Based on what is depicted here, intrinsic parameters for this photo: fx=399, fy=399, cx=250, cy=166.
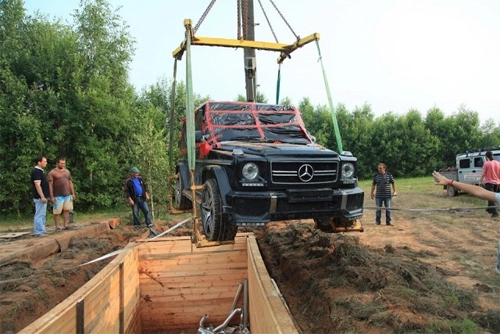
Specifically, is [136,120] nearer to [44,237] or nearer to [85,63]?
[85,63]

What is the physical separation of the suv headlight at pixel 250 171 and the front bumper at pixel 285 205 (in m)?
0.18

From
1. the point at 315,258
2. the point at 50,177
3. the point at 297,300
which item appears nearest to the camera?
the point at 297,300

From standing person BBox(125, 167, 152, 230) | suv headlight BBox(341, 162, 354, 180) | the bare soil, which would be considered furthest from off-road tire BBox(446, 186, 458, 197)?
suv headlight BBox(341, 162, 354, 180)

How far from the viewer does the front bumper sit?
434 cm

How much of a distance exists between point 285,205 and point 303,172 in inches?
18.1

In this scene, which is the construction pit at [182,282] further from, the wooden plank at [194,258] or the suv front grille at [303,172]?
the suv front grille at [303,172]

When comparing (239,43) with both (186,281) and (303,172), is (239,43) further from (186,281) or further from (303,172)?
(186,281)

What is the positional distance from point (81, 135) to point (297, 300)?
14.6m

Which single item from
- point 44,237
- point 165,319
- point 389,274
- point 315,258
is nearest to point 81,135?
point 44,237

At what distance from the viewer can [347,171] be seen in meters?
5.03

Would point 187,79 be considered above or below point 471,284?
above

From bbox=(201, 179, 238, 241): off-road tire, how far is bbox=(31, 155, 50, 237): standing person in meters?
5.65

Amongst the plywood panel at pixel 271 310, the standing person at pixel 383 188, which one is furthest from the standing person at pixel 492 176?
the plywood panel at pixel 271 310

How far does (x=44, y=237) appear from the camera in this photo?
29.3 feet
